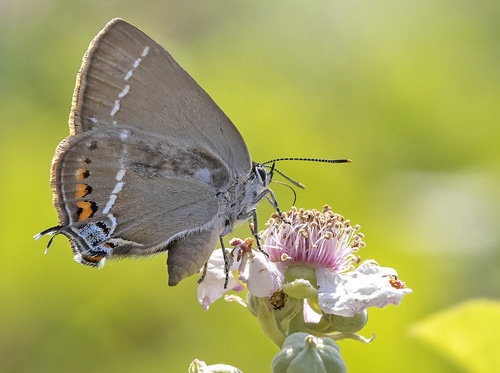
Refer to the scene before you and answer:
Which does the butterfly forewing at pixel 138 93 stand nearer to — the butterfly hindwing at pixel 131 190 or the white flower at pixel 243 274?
the butterfly hindwing at pixel 131 190

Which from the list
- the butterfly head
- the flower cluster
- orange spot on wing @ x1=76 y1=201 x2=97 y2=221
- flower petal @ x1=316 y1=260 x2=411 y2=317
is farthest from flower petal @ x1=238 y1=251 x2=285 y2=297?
orange spot on wing @ x1=76 y1=201 x2=97 y2=221

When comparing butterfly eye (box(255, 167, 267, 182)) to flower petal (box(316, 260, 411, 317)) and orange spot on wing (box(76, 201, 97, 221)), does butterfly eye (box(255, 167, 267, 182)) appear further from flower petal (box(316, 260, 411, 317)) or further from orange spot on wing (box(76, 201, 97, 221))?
orange spot on wing (box(76, 201, 97, 221))

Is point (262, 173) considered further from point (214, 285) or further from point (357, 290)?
point (357, 290)

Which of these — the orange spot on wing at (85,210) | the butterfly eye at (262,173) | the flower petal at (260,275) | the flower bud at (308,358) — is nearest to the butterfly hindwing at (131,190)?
→ the orange spot on wing at (85,210)

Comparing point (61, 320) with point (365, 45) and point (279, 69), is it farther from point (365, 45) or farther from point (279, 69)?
point (365, 45)

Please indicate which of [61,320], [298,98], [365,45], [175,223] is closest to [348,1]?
[365,45]
